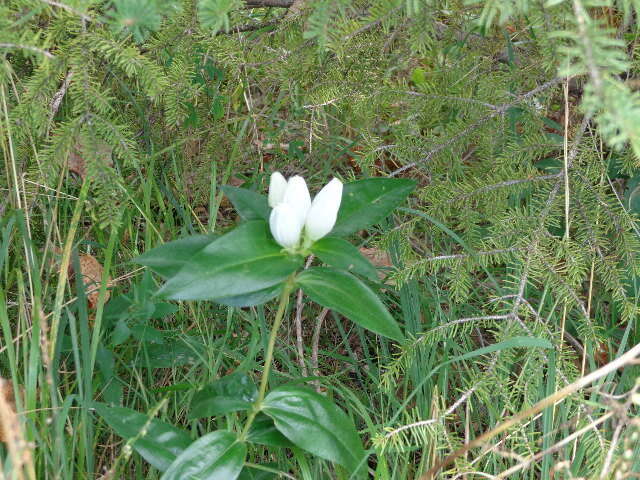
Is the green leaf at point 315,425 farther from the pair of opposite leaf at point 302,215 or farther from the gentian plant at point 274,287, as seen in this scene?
the pair of opposite leaf at point 302,215

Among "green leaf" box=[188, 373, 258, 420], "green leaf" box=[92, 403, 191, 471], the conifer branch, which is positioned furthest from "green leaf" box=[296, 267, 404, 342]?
the conifer branch

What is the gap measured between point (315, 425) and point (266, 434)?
112 millimetres

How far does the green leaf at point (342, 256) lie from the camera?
1.11 meters

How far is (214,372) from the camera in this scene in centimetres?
146

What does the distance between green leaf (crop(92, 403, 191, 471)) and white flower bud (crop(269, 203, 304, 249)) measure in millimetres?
397

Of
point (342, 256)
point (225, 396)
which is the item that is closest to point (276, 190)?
point (342, 256)

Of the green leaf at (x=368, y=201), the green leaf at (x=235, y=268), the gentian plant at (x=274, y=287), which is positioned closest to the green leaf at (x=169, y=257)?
the gentian plant at (x=274, y=287)

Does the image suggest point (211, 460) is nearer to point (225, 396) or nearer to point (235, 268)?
point (225, 396)

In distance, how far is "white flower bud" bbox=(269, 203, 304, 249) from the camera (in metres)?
1.09

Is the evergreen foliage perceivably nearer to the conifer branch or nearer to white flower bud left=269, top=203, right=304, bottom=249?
the conifer branch

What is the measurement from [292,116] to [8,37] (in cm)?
120

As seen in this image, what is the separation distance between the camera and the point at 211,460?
1149mm

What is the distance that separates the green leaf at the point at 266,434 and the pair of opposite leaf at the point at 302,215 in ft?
1.15

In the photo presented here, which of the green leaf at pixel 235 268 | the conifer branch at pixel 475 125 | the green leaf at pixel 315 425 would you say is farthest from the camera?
the conifer branch at pixel 475 125
